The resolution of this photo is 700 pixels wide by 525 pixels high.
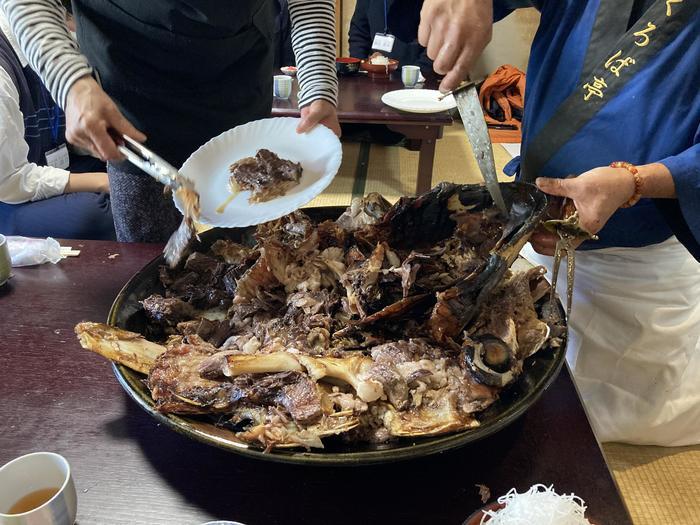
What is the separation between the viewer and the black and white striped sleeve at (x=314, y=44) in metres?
1.77

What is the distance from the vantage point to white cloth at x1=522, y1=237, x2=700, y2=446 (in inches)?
65.1

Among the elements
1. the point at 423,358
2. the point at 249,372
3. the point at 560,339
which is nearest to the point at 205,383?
the point at 249,372

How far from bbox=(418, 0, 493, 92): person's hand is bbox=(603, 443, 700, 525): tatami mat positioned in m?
1.26

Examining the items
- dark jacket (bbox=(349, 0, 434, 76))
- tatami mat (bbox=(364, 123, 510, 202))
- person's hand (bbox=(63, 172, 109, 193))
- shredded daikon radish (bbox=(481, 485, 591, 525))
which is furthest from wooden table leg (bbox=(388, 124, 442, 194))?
shredded daikon radish (bbox=(481, 485, 591, 525))

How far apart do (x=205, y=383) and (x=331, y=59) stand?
124cm

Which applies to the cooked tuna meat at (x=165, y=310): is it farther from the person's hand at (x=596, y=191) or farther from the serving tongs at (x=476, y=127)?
the person's hand at (x=596, y=191)

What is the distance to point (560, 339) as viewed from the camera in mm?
1110

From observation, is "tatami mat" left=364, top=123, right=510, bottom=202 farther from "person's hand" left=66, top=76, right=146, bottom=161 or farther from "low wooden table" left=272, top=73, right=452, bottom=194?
"person's hand" left=66, top=76, right=146, bottom=161

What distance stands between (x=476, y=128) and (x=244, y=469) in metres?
0.86

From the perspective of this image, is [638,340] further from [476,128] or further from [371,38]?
[371,38]

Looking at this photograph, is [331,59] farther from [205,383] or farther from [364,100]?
[364,100]

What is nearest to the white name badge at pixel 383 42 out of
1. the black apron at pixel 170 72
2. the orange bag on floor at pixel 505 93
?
the orange bag on floor at pixel 505 93

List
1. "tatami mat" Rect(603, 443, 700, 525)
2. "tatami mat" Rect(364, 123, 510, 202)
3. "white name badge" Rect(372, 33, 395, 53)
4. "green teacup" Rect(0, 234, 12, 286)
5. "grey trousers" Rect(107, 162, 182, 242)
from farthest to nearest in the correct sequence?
"white name badge" Rect(372, 33, 395, 53) → "tatami mat" Rect(364, 123, 510, 202) → "grey trousers" Rect(107, 162, 182, 242) → "tatami mat" Rect(603, 443, 700, 525) → "green teacup" Rect(0, 234, 12, 286)

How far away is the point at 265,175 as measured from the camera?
1419mm
